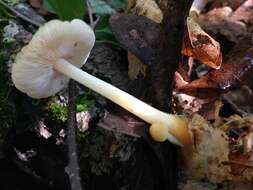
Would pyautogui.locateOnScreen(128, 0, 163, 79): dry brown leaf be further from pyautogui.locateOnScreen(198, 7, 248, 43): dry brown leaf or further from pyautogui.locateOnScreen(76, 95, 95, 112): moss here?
pyautogui.locateOnScreen(198, 7, 248, 43): dry brown leaf

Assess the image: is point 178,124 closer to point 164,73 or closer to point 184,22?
point 164,73

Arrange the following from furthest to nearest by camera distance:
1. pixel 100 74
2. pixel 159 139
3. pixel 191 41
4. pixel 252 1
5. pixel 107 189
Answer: pixel 252 1, pixel 191 41, pixel 100 74, pixel 107 189, pixel 159 139

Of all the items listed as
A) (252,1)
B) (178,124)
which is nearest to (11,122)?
(178,124)

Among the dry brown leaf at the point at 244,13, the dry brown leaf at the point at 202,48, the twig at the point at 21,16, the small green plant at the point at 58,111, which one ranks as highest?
the dry brown leaf at the point at 202,48

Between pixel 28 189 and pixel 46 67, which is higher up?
pixel 46 67

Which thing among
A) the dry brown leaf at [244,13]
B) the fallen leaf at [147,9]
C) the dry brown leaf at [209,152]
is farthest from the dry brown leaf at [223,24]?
the dry brown leaf at [209,152]

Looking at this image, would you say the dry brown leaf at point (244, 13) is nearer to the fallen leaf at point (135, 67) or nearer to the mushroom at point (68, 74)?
the fallen leaf at point (135, 67)

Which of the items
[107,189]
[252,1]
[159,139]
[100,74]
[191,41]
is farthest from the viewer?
[252,1]
